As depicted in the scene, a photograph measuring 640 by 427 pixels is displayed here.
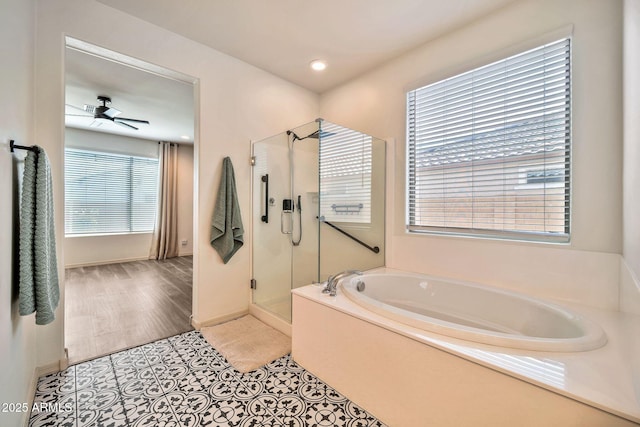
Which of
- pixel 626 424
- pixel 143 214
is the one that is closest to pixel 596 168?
pixel 626 424

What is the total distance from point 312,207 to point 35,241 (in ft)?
5.74

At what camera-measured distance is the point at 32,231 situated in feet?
4.00

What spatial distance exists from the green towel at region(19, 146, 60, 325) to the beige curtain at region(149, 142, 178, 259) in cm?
468

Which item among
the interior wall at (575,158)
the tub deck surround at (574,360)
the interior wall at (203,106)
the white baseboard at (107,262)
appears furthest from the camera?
the white baseboard at (107,262)

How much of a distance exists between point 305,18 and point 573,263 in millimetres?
2487

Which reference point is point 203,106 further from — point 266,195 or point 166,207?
point 166,207

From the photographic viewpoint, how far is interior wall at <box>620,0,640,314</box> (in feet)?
3.68

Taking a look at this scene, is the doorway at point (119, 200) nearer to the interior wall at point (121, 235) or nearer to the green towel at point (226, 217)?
the interior wall at point (121, 235)

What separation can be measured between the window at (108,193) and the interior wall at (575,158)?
18.0 feet

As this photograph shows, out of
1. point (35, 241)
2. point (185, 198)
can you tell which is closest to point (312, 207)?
point (35, 241)

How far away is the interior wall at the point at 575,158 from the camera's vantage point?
1.53 metres

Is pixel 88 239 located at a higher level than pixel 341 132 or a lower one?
lower

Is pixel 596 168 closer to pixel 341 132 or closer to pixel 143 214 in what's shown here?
pixel 341 132

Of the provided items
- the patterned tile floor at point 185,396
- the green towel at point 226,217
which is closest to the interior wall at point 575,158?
the patterned tile floor at point 185,396
